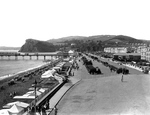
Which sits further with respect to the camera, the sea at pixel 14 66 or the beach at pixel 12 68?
the sea at pixel 14 66

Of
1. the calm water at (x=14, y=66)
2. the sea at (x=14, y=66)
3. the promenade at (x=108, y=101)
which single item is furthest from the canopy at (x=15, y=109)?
the calm water at (x=14, y=66)

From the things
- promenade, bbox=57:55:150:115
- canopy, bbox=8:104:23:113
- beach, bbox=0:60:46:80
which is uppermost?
promenade, bbox=57:55:150:115

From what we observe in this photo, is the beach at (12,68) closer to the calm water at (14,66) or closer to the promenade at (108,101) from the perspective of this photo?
the calm water at (14,66)

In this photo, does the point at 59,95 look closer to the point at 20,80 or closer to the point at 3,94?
the point at 3,94

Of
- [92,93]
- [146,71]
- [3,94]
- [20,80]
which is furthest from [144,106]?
[20,80]

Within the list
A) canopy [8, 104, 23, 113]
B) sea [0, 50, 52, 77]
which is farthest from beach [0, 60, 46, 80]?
canopy [8, 104, 23, 113]

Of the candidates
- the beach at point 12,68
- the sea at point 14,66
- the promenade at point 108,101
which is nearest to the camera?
the promenade at point 108,101

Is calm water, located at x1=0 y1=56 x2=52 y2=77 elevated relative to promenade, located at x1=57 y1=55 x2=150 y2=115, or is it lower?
lower

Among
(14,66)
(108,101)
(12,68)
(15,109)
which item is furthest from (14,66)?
(108,101)

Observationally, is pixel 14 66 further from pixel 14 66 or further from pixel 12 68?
pixel 12 68

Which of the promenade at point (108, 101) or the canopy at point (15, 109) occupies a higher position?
the promenade at point (108, 101)

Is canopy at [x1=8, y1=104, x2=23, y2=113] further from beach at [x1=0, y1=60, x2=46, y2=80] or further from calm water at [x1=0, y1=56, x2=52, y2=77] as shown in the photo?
calm water at [x1=0, y1=56, x2=52, y2=77]
